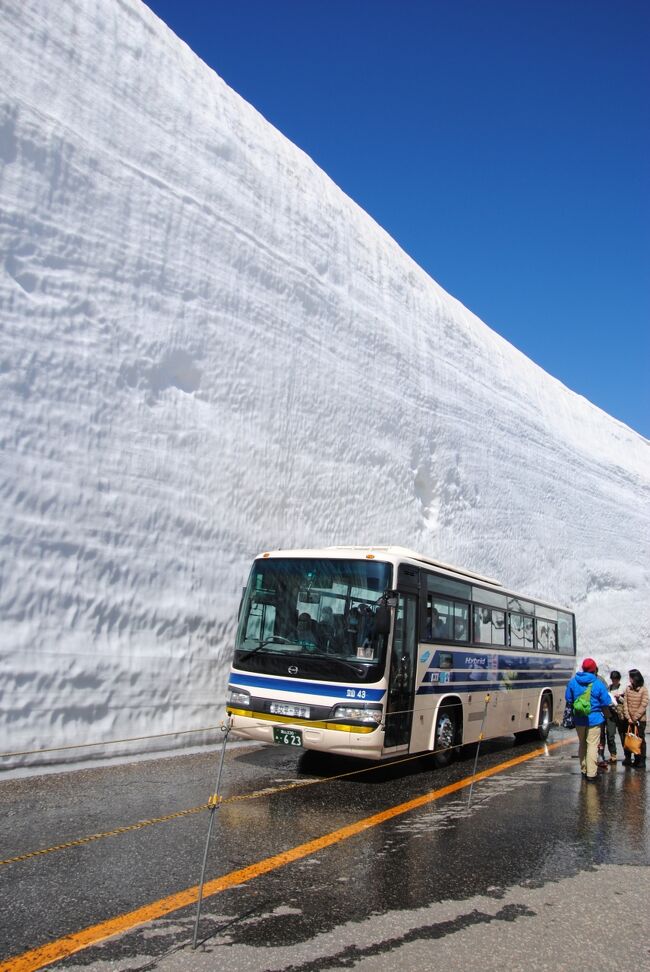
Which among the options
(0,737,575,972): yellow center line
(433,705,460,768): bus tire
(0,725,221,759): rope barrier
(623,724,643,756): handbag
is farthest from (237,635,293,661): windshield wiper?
(623,724,643,756): handbag

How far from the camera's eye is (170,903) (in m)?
3.68

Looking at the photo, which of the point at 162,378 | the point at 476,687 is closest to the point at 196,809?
the point at 476,687

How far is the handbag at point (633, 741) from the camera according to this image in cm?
894

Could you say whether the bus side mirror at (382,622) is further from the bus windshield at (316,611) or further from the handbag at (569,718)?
the handbag at (569,718)

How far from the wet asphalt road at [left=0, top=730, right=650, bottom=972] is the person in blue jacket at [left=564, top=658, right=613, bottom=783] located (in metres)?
0.70

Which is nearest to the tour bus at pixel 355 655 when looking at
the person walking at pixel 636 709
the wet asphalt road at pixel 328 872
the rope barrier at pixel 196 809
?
the rope barrier at pixel 196 809

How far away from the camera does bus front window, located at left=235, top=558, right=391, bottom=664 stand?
6852mm

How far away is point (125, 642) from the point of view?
8031 millimetres

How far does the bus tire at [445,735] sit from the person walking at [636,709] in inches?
86.0

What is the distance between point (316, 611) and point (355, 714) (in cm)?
102

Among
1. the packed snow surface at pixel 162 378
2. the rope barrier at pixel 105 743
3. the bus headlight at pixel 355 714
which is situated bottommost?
the rope barrier at pixel 105 743

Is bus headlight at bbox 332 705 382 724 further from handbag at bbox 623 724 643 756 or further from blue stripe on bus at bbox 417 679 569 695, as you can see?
handbag at bbox 623 724 643 756

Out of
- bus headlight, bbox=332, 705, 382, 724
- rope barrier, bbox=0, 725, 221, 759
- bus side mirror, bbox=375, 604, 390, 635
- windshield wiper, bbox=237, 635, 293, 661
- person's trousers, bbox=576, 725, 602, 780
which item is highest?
bus side mirror, bbox=375, 604, 390, 635

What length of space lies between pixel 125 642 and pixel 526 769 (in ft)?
16.1
